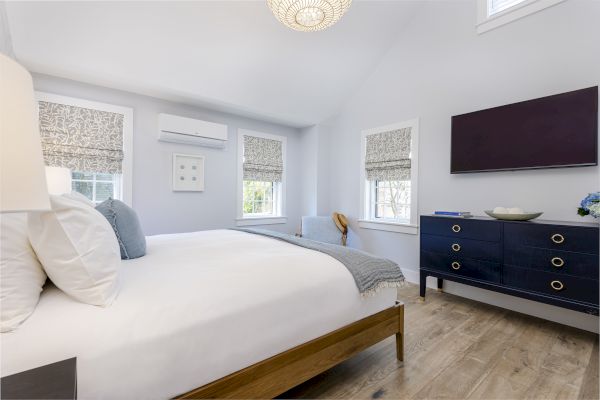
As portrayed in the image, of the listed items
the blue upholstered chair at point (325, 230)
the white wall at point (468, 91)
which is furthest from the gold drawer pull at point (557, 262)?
the blue upholstered chair at point (325, 230)

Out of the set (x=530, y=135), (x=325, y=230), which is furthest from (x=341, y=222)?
(x=530, y=135)

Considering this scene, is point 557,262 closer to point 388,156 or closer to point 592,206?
point 592,206

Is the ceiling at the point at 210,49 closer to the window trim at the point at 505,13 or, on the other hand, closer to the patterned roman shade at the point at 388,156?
the window trim at the point at 505,13

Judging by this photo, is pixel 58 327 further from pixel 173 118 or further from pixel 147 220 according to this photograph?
pixel 173 118

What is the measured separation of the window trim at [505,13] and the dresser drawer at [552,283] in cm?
240

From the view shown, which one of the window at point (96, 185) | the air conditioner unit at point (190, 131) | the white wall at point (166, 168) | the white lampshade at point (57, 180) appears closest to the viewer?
the white lampshade at point (57, 180)

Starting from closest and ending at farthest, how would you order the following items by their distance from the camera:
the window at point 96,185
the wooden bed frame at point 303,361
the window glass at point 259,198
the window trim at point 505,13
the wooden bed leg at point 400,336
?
the wooden bed frame at point 303,361
the wooden bed leg at point 400,336
the window trim at point 505,13
the window at point 96,185
the window glass at point 259,198

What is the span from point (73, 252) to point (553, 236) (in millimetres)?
2968

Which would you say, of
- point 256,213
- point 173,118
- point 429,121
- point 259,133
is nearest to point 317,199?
point 256,213

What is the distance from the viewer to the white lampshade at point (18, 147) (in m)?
0.57

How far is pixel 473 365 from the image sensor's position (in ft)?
5.98

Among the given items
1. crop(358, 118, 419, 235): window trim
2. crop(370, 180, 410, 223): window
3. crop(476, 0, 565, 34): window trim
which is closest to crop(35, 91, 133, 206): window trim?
crop(358, 118, 419, 235): window trim

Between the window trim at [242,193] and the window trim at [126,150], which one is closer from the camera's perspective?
the window trim at [126,150]

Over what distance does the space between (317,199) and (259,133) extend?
1.44 meters
